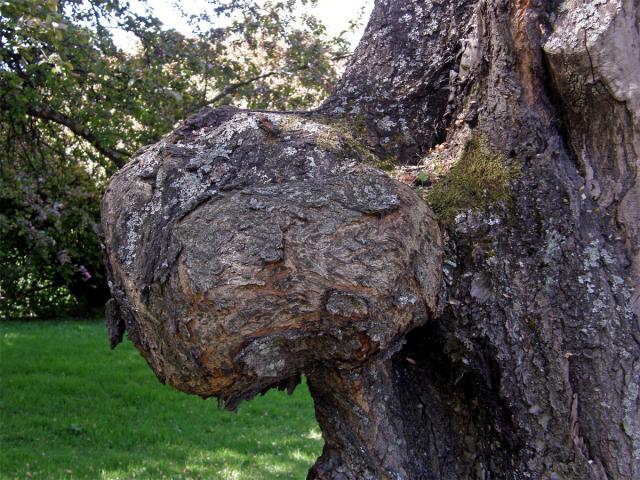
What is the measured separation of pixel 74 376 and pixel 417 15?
7.63 meters

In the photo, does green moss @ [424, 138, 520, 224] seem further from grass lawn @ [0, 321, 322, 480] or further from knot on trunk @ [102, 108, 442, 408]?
grass lawn @ [0, 321, 322, 480]

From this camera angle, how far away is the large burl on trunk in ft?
6.70

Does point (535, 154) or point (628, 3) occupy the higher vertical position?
point (628, 3)

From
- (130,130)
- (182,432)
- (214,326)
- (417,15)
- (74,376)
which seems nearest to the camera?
(214,326)

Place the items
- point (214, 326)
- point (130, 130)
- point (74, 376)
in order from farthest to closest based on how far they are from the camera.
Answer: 1. point (74, 376)
2. point (130, 130)
3. point (214, 326)

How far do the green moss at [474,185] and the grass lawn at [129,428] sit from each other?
13.5 feet

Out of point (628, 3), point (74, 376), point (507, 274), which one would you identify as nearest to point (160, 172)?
point (507, 274)

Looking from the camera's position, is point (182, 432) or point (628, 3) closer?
point (628, 3)

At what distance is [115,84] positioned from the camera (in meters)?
6.93

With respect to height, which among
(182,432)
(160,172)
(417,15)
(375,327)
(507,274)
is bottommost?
(182,432)

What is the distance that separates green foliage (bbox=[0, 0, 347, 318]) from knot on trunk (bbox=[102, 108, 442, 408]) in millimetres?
3279

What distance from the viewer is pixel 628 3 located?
2.27 meters

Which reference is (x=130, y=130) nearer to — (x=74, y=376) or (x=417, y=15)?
(x=74, y=376)

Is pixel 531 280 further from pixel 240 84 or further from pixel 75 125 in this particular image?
pixel 240 84
